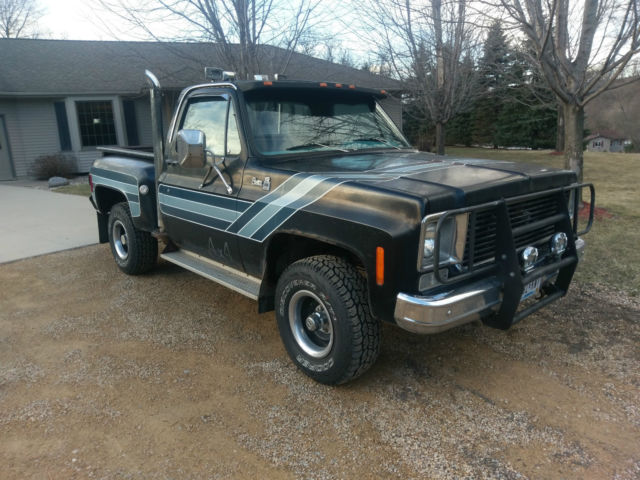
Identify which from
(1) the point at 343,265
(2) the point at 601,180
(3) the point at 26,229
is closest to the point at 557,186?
(1) the point at 343,265

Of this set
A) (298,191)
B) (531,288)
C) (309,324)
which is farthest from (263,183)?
(531,288)

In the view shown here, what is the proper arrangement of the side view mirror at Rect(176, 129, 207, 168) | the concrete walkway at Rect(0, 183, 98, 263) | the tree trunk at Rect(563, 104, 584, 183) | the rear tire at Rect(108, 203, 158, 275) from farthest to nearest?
the tree trunk at Rect(563, 104, 584, 183), the concrete walkway at Rect(0, 183, 98, 263), the rear tire at Rect(108, 203, 158, 275), the side view mirror at Rect(176, 129, 207, 168)

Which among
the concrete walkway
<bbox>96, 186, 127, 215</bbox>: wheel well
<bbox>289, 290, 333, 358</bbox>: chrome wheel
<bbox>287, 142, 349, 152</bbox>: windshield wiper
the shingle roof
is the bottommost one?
the concrete walkway

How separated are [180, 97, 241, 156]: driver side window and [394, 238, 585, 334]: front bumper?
6.09ft

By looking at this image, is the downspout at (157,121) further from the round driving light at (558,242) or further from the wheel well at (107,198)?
the round driving light at (558,242)

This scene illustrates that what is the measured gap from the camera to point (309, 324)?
334 centimetres

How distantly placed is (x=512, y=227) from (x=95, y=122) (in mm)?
16920

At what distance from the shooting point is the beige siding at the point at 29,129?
635 inches

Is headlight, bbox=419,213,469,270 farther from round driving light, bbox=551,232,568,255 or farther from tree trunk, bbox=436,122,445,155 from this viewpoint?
tree trunk, bbox=436,122,445,155

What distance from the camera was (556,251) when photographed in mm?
3412

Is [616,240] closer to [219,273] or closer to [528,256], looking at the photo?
[528,256]

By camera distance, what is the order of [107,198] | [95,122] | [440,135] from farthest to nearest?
[95,122], [440,135], [107,198]

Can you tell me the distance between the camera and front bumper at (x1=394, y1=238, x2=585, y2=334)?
8.86 ft

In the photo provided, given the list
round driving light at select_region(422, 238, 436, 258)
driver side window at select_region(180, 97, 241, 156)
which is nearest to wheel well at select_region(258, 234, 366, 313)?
round driving light at select_region(422, 238, 436, 258)
